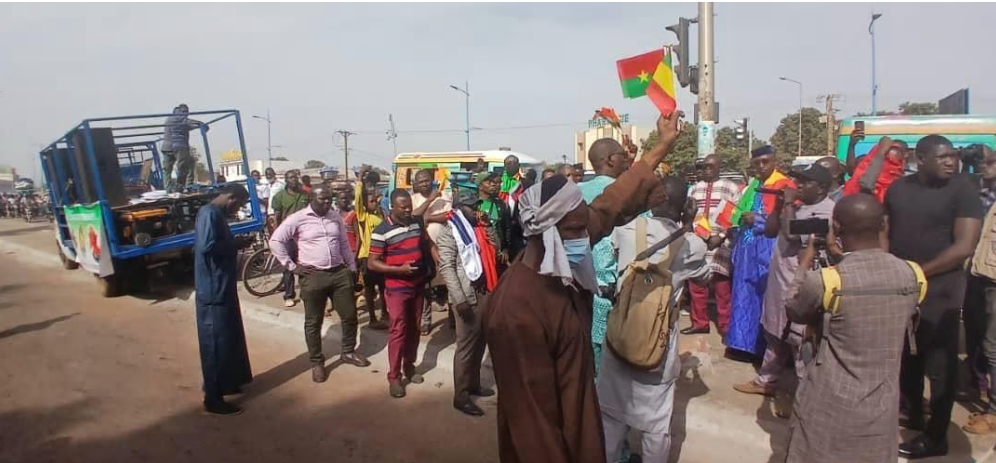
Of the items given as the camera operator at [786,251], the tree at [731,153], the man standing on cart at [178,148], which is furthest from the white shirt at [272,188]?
the tree at [731,153]

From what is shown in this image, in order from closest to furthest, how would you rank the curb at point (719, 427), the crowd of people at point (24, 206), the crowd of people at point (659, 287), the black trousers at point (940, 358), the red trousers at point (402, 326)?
the crowd of people at point (659, 287) < the black trousers at point (940, 358) < the curb at point (719, 427) < the red trousers at point (402, 326) < the crowd of people at point (24, 206)

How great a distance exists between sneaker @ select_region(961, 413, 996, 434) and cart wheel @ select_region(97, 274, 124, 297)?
32.9 ft

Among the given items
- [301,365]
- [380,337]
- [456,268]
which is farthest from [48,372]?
[456,268]

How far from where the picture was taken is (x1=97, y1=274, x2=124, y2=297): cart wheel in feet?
28.9

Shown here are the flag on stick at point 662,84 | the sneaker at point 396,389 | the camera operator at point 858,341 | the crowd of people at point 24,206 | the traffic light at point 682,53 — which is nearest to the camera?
the camera operator at point 858,341

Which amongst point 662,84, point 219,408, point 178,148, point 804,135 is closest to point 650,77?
point 662,84

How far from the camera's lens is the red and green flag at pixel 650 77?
597 cm

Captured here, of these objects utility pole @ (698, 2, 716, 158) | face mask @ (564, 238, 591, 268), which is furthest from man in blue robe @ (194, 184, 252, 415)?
utility pole @ (698, 2, 716, 158)

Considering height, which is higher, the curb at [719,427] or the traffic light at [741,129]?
the traffic light at [741,129]

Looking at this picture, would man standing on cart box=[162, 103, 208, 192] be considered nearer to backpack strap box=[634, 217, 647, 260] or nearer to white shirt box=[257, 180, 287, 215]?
white shirt box=[257, 180, 287, 215]

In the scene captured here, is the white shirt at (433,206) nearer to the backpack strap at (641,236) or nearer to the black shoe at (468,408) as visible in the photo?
the black shoe at (468,408)

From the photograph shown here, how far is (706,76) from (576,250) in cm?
740

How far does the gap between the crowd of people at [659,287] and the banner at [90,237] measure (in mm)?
4463

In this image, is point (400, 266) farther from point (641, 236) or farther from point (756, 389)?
point (756, 389)
